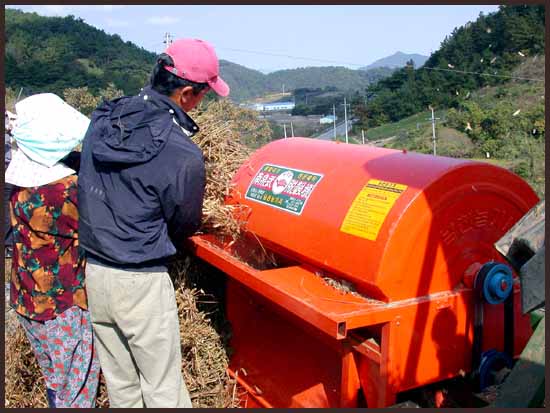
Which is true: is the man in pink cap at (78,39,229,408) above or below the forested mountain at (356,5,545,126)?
below

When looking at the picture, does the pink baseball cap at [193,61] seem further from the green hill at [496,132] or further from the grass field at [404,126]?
the grass field at [404,126]

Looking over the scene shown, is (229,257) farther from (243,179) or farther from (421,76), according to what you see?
(421,76)

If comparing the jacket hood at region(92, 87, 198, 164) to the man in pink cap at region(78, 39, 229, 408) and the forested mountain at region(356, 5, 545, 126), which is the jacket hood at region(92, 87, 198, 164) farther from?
the forested mountain at region(356, 5, 545, 126)

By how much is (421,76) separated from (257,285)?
35.9 meters

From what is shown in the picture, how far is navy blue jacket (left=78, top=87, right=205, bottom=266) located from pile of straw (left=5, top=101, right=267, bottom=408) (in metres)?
1.14

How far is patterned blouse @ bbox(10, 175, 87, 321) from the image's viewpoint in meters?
3.00

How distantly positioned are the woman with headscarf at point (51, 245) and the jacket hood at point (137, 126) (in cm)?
38

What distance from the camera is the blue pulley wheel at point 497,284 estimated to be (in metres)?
2.76

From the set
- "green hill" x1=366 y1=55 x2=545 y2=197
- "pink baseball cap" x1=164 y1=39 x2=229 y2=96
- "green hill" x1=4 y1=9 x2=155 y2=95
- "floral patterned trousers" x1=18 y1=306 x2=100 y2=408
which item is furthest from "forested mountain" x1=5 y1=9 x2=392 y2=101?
"pink baseball cap" x1=164 y1=39 x2=229 y2=96

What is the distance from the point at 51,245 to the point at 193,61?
1.23 m

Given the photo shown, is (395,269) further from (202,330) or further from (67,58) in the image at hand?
(67,58)

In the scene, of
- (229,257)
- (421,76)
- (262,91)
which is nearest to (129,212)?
(229,257)

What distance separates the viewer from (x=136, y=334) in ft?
8.89

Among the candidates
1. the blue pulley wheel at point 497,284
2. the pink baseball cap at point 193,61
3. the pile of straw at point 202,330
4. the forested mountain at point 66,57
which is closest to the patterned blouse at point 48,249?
the pink baseball cap at point 193,61
